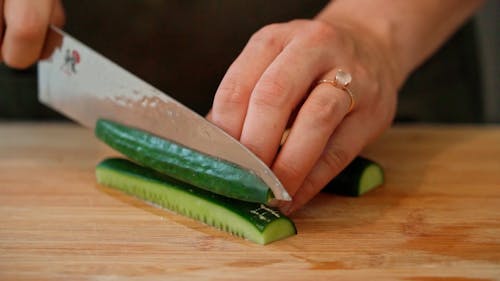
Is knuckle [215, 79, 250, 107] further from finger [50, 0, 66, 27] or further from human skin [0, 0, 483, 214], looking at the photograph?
finger [50, 0, 66, 27]

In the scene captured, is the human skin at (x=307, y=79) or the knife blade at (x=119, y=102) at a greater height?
the human skin at (x=307, y=79)

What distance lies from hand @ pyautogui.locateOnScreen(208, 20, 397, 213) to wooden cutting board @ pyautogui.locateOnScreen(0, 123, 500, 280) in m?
0.18

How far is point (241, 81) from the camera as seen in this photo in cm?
203

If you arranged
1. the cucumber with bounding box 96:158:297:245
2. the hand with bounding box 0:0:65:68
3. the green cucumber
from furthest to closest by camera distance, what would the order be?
the hand with bounding box 0:0:65:68
the green cucumber
the cucumber with bounding box 96:158:297:245

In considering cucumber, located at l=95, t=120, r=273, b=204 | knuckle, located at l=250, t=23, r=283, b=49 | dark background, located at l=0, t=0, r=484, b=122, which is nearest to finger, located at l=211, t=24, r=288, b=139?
knuckle, located at l=250, t=23, r=283, b=49

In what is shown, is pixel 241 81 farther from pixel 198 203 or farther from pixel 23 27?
pixel 23 27

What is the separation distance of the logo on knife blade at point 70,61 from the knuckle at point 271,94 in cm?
76

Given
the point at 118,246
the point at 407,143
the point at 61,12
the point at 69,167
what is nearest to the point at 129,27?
the point at 61,12

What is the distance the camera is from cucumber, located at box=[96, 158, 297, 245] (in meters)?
1.92

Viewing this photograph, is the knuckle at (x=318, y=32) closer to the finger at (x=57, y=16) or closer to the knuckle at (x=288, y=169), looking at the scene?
→ the knuckle at (x=288, y=169)

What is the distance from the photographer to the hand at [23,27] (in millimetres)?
2352

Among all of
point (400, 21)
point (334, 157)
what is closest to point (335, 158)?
point (334, 157)

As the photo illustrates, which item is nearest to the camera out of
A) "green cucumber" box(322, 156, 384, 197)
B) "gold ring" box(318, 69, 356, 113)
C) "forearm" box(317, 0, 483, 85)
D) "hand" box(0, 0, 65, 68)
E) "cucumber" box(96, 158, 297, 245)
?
"cucumber" box(96, 158, 297, 245)

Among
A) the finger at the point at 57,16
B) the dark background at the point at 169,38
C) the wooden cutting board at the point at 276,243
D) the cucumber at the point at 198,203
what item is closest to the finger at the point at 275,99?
the cucumber at the point at 198,203
